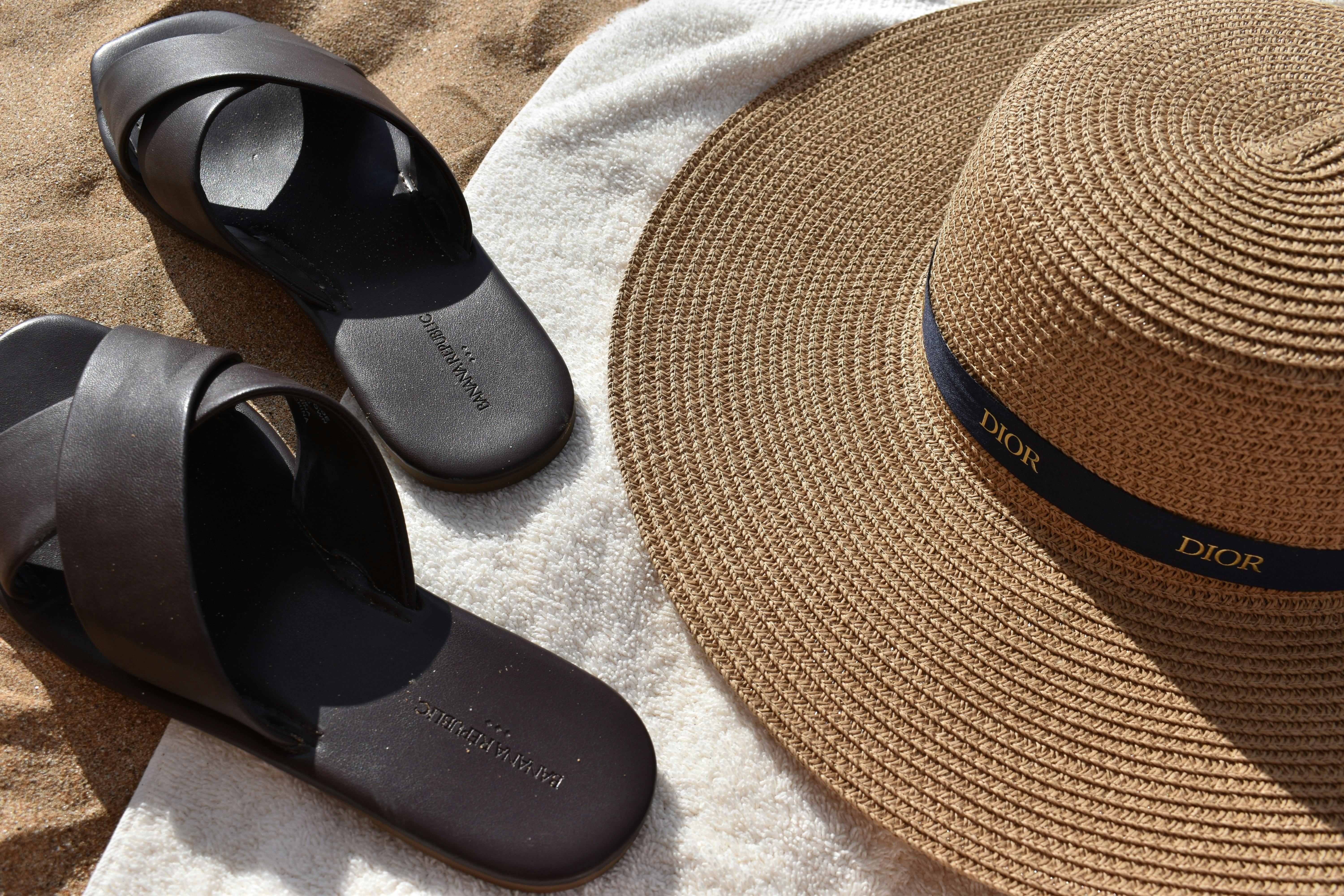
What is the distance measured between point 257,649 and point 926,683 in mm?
524

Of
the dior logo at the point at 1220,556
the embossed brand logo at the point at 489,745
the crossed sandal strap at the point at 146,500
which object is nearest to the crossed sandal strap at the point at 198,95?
A: the crossed sandal strap at the point at 146,500

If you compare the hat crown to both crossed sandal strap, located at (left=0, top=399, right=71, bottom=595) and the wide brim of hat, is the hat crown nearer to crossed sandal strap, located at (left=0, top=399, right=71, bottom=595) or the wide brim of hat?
the wide brim of hat

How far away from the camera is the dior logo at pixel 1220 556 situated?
63 cm

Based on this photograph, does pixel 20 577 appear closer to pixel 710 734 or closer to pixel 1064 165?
pixel 710 734

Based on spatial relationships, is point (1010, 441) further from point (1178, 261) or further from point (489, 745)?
point (489, 745)

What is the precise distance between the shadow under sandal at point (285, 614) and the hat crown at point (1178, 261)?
428 millimetres

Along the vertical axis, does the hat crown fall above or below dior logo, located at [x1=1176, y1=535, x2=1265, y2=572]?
above

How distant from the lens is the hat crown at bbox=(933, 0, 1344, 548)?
0.55 metres

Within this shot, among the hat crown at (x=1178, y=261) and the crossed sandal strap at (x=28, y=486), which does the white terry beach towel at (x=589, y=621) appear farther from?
the hat crown at (x=1178, y=261)

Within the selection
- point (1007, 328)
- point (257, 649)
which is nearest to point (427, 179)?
point (257, 649)

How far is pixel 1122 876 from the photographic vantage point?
61cm

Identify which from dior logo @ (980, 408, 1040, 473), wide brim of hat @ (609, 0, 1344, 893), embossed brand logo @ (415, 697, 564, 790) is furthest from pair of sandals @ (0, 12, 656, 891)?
dior logo @ (980, 408, 1040, 473)

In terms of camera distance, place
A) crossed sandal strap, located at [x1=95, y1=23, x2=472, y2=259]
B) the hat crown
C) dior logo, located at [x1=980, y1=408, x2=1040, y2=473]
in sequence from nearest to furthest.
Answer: the hat crown < dior logo, located at [x1=980, y1=408, x2=1040, y2=473] < crossed sandal strap, located at [x1=95, y1=23, x2=472, y2=259]

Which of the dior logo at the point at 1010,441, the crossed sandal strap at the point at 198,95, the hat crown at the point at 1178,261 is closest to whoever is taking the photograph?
the hat crown at the point at 1178,261
